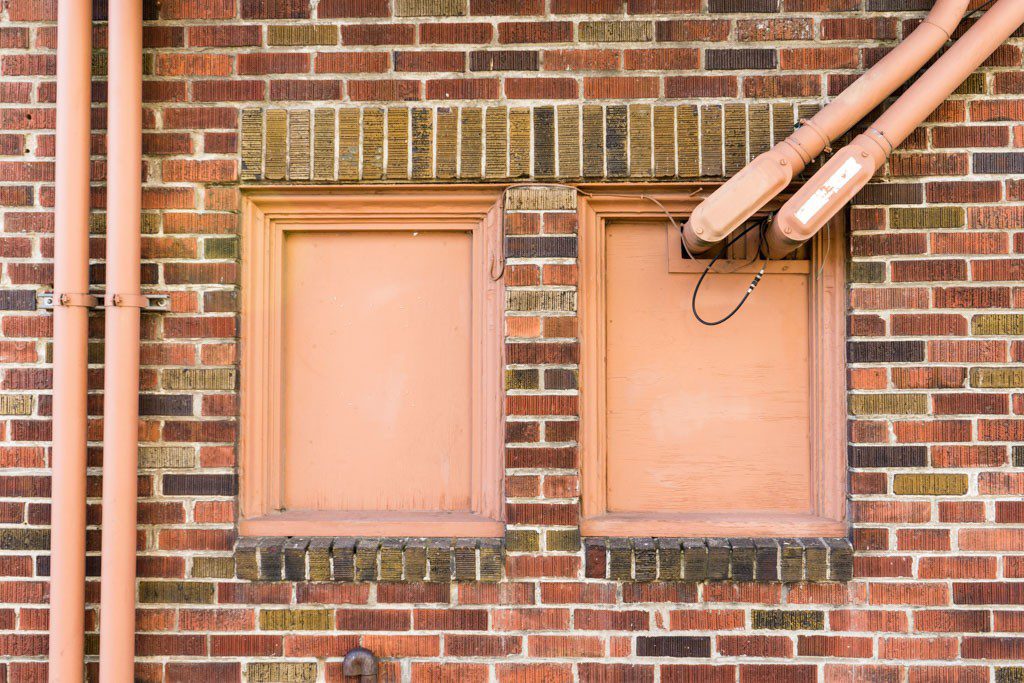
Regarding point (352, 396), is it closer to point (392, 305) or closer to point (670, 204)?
point (392, 305)

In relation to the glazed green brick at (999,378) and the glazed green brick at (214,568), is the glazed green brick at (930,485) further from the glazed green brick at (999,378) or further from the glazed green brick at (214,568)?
the glazed green brick at (214,568)

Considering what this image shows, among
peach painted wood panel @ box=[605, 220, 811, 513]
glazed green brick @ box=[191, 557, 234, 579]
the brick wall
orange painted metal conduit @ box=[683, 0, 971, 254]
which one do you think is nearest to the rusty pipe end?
orange painted metal conduit @ box=[683, 0, 971, 254]

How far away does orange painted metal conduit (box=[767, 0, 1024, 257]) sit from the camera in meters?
1.98

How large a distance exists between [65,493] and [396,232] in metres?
1.28

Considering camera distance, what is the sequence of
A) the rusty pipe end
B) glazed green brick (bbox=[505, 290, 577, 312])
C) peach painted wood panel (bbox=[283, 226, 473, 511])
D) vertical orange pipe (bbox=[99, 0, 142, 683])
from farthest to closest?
peach painted wood panel (bbox=[283, 226, 473, 511])
glazed green brick (bbox=[505, 290, 577, 312])
vertical orange pipe (bbox=[99, 0, 142, 683])
the rusty pipe end

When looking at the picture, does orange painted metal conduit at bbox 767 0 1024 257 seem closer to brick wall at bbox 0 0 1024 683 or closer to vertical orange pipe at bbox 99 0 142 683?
brick wall at bbox 0 0 1024 683

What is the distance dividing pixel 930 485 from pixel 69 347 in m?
2.65

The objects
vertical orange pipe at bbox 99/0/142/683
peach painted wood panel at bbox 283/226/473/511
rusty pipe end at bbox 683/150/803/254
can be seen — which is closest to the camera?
rusty pipe end at bbox 683/150/803/254

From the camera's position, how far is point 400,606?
218cm

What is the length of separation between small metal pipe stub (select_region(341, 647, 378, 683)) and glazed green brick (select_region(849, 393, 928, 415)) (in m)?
1.67

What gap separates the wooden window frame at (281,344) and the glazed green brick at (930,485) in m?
1.23

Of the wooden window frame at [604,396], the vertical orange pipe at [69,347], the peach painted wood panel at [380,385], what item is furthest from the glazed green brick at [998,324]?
the vertical orange pipe at [69,347]

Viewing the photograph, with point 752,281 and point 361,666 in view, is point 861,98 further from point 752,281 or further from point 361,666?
point 361,666

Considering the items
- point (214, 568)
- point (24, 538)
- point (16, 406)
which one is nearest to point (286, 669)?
point (214, 568)
